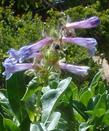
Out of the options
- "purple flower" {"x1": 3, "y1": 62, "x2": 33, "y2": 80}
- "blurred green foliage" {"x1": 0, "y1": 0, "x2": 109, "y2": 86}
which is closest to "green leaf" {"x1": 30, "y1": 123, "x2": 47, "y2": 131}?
"purple flower" {"x1": 3, "y1": 62, "x2": 33, "y2": 80}

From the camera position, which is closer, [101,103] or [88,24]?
[88,24]

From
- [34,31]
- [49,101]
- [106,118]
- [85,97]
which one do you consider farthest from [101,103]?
[34,31]

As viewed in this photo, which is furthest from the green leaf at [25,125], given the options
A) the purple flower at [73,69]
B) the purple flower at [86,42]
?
the purple flower at [86,42]

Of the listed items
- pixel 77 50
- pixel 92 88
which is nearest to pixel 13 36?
pixel 77 50

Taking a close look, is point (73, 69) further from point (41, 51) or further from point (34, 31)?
point (34, 31)

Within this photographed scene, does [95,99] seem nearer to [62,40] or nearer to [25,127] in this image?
[25,127]

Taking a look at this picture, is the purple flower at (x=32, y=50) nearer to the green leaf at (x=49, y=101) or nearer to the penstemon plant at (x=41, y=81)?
the penstemon plant at (x=41, y=81)

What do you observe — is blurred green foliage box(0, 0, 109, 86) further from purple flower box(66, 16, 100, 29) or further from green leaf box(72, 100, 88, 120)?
purple flower box(66, 16, 100, 29)
